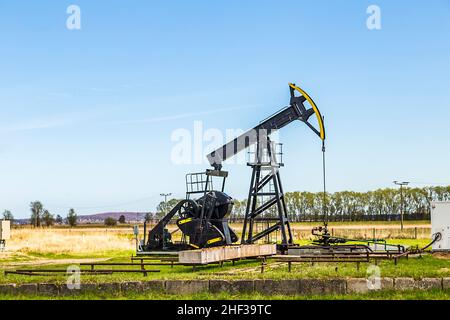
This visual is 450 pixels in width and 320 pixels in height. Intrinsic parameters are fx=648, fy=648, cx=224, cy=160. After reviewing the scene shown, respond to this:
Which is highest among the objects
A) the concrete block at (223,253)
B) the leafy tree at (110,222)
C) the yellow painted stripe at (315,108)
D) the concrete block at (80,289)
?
the yellow painted stripe at (315,108)

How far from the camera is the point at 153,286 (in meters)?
13.1

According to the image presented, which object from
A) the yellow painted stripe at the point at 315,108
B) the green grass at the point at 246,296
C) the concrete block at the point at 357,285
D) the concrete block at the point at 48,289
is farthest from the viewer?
the yellow painted stripe at the point at 315,108

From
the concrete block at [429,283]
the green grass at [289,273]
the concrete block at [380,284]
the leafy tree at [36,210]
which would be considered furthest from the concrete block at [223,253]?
the leafy tree at [36,210]

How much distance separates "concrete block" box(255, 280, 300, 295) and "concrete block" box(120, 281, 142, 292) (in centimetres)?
238

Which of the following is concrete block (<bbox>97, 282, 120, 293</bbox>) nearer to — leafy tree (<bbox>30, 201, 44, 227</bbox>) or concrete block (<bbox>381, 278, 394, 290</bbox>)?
concrete block (<bbox>381, 278, 394, 290</bbox>)

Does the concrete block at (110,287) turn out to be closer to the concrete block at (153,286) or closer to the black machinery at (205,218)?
the concrete block at (153,286)

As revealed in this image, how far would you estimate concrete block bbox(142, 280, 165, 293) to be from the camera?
13.1 metres

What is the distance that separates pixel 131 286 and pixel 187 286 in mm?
1141

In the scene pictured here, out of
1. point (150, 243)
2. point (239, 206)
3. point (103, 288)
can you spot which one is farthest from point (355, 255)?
point (239, 206)

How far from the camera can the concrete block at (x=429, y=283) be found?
500 inches

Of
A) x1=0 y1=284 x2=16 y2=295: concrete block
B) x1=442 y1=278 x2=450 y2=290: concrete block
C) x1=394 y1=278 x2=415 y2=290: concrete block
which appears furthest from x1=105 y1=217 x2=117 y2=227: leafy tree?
x1=442 y1=278 x2=450 y2=290: concrete block

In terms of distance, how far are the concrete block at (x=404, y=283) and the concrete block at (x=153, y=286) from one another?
464 cm
